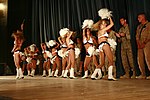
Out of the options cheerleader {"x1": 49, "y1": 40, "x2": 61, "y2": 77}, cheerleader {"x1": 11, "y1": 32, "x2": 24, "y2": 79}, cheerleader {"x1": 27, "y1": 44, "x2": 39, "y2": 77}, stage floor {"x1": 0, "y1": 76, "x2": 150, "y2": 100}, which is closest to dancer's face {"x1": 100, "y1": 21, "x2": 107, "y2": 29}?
stage floor {"x1": 0, "y1": 76, "x2": 150, "y2": 100}

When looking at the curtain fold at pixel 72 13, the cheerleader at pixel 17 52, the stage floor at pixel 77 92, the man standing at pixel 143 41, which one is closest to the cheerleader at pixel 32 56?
the curtain fold at pixel 72 13

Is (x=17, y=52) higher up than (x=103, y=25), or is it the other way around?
(x=103, y=25)

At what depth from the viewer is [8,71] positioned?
31.0ft

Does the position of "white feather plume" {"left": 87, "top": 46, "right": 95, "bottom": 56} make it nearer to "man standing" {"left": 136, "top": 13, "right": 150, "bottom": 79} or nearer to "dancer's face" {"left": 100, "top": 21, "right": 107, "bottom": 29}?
"dancer's face" {"left": 100, "top": 21, "right": 107, "bottom": 29}

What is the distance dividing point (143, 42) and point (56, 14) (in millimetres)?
4129

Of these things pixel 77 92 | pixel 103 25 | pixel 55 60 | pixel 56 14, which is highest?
pixel 56 14

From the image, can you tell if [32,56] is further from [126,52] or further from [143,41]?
[143,41]

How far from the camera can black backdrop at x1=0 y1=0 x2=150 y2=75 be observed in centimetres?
548

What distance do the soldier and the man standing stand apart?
0.28 m

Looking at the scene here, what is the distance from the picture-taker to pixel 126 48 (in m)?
5.33

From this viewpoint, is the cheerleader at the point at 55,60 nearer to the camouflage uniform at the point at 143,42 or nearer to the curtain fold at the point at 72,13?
the curtain fold at the point at 72,13

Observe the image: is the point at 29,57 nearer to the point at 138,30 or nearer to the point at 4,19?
the point at 4,19

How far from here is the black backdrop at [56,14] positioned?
5477 millimetres

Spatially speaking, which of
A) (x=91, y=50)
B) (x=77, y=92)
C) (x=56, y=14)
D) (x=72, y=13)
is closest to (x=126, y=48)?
(x=91, y=50)
